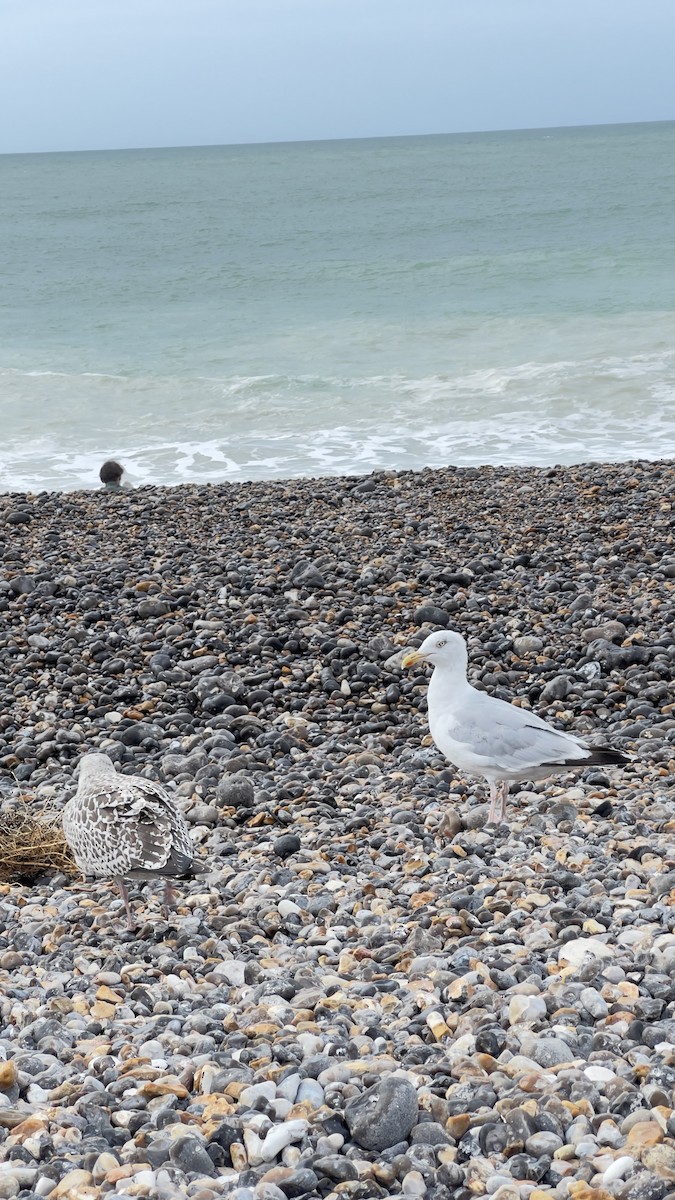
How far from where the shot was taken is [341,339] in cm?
2381

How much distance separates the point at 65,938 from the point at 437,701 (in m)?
1.85

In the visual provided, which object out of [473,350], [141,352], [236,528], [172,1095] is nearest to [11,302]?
[141,352]

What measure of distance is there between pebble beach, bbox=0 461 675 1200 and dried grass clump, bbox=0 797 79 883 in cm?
22

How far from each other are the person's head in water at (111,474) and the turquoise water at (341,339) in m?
0.78

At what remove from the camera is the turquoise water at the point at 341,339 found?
1586 cm

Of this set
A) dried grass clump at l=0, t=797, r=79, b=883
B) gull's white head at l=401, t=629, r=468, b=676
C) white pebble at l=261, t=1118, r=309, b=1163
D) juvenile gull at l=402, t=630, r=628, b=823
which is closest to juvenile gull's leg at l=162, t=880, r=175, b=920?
dried grass clump at l=0, t=797, r=79, b=883

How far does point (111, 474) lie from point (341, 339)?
11152mm

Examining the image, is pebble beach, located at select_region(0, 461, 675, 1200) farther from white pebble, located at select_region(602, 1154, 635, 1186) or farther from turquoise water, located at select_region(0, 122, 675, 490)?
turquoise water, located at select_region(0, 122, 675, 490)

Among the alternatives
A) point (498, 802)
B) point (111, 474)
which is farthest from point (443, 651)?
point (111, 474)

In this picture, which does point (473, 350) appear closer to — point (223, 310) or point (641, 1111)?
point (223, 310)

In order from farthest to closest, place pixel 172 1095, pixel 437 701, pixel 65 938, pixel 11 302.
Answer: pixel 11 302
pixel 437 701
pixel 65 938
pixel 172 1095

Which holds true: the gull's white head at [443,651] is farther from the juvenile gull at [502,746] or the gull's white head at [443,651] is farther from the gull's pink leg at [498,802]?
the gull's pink leg at [498,802]

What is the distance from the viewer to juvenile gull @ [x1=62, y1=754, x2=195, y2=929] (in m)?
4.13

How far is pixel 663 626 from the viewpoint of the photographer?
6.80 meters
